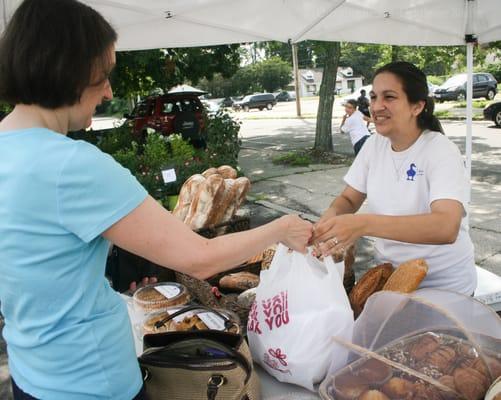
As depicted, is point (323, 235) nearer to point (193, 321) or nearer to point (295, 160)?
point (193, 321)

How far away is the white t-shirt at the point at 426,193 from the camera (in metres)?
1.87

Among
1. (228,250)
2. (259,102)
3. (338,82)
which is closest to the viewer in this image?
(228,250)

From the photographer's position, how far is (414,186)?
6.45ft

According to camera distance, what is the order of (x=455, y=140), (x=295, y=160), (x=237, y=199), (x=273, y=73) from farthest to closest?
1. (x=273, y=73)
2. (x=455, y=140)
3. (x=295, y=160)
4. (x=237, y=199)

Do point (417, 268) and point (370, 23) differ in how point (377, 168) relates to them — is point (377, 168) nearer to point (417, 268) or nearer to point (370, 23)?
point (417, 268)

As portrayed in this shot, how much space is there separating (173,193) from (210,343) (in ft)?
10.6

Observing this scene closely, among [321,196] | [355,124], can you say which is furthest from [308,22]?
[355,124]

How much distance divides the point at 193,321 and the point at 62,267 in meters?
0.72

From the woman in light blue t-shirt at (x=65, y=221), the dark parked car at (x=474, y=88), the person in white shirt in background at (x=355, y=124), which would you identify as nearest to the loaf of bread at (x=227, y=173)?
the woman in light blue t-shirt at (x=65, y=221)

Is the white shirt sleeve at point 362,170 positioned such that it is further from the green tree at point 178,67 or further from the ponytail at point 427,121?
the green tree at point 178,67

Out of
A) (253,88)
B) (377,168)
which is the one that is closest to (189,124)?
(377,168)

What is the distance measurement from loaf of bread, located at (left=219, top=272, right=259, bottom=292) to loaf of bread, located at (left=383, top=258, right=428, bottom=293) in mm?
A: 621

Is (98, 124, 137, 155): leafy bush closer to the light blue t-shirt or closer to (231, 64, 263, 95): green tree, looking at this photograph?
the light blue t-shirt

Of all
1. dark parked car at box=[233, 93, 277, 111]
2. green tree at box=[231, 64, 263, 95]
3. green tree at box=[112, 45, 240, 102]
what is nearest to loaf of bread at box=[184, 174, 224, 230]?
green tree at box=[112, 45, 240, 102]
